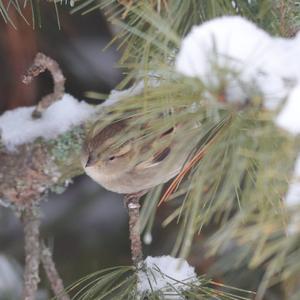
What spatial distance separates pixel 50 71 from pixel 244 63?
766 millimetres

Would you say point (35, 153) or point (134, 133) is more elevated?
point (134, 133)

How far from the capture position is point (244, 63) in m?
0.74

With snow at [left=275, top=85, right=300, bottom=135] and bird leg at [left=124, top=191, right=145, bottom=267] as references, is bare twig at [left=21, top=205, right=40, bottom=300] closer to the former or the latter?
bird leg at [left=124, top=191, right=145, bottom=267]

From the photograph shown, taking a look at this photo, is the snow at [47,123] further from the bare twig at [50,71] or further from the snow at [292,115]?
the snow at [292,115]

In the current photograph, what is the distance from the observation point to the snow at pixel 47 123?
65.2 inches

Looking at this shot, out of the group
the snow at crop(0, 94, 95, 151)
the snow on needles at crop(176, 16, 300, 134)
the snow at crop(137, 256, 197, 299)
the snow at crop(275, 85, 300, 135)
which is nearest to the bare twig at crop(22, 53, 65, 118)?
the snow at crop(0, 94, 95, 151)

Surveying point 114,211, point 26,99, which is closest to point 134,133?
point 26,99

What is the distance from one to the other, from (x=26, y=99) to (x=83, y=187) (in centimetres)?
36

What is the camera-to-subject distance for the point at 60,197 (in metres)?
2.25

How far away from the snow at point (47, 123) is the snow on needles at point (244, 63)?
0.91m

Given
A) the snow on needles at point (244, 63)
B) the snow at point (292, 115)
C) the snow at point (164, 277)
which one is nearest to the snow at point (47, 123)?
the snow at point (164, 277)

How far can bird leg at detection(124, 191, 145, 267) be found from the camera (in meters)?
1.31

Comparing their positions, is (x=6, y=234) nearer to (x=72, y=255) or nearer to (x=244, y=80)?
(x=72, y=255)

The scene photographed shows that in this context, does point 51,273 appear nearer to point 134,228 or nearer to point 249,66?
point 134,228
